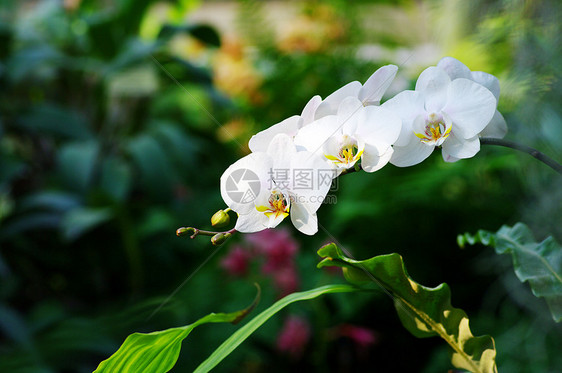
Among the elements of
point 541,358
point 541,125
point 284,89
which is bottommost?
point 541,358

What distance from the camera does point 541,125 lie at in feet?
1.87

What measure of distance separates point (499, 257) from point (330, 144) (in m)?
0.58

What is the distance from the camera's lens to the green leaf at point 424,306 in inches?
8.5

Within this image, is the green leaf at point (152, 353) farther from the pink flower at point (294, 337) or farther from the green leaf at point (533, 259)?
the pink flower at point (294, 337)

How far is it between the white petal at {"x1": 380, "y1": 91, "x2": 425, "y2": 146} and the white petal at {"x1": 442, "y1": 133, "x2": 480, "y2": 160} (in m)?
0.02

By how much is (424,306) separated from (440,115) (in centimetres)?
9

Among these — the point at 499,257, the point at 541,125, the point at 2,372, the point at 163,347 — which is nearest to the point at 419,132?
the point at 163,347

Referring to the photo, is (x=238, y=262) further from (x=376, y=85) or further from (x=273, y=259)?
(x=376, y=85)

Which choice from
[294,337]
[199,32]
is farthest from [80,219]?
[199,32]

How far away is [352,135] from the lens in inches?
8.7

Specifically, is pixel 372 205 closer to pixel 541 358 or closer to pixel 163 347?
pixel 541 358

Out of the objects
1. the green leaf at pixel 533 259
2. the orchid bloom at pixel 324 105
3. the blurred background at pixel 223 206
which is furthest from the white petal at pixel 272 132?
the blurred background at pixel 223 206

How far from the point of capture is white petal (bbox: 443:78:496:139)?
22cm

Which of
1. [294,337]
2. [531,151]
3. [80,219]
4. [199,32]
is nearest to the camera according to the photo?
[531,151]
